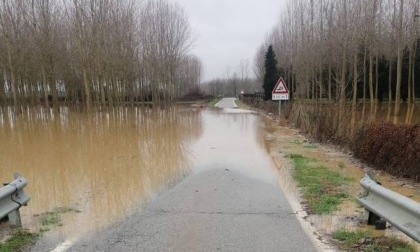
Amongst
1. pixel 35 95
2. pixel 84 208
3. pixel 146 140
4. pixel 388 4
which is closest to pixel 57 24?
pixel 35 95

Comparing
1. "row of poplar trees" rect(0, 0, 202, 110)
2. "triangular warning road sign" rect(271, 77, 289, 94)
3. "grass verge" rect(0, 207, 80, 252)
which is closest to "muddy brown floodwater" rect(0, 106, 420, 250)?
"grass verge" rect(0, 207, 80, 252)

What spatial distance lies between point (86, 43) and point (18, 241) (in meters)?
29.8

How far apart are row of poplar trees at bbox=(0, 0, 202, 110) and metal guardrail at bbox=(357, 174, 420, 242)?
1110 inches

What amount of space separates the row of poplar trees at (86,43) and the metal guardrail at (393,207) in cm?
2818

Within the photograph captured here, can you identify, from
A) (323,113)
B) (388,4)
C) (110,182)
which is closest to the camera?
(110,182)

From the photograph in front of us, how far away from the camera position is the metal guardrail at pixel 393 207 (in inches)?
150

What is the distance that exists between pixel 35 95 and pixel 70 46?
11.2m

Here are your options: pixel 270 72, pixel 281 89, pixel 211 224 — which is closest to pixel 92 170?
pixel 211 224

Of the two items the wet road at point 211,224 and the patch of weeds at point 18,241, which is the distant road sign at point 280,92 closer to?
the wet road at point 211,224

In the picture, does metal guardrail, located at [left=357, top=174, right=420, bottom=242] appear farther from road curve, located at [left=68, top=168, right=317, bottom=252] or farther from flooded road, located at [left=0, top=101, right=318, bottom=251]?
flooded road, located at [left=0, top=101, right=318, bottom=251]

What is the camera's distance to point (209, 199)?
21.2ft

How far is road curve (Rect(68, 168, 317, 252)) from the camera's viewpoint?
14.4ft

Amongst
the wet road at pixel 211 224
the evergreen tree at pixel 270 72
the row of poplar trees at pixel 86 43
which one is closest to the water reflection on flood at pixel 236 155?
the wet road at pixel 211 224

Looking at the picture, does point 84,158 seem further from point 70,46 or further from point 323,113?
point 70,46
